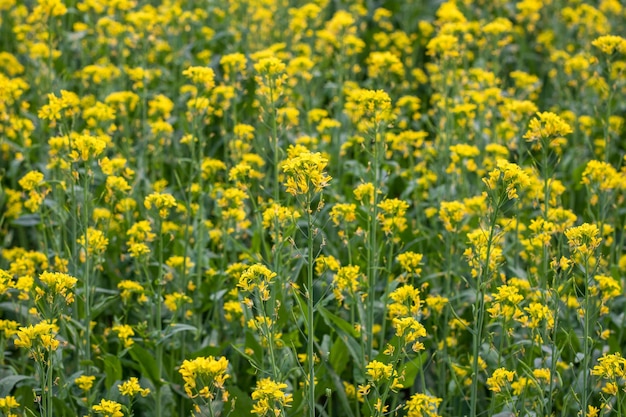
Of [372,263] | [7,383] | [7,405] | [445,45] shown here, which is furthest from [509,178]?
[7,383]

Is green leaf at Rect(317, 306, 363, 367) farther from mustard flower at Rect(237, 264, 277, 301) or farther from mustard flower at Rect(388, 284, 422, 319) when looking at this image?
mustard flower at Rect(237, 264, 277, 301)

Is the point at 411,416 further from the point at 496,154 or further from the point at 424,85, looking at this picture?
the point at 424,85

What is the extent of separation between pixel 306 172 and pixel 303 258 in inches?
20.5

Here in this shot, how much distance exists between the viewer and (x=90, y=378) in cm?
535

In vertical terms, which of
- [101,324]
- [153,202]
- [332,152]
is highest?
[153,202]

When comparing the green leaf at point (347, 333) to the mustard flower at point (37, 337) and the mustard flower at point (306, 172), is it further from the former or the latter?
the mustard flower at point (37, 337)

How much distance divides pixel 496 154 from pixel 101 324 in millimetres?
3072

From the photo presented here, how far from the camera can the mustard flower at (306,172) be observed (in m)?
4.41

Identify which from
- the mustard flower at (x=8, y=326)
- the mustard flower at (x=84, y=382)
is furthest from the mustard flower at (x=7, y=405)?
the mustard flower at (x=8, y=326)

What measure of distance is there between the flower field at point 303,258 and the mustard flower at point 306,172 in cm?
1

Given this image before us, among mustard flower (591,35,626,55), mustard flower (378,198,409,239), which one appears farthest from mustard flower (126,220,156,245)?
mustard flower (591,35,626,55)

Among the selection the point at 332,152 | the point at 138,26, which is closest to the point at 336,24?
the point at 332,152

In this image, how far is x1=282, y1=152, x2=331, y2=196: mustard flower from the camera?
4.41 m

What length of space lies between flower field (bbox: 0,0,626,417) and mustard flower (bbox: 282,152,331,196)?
11mm
